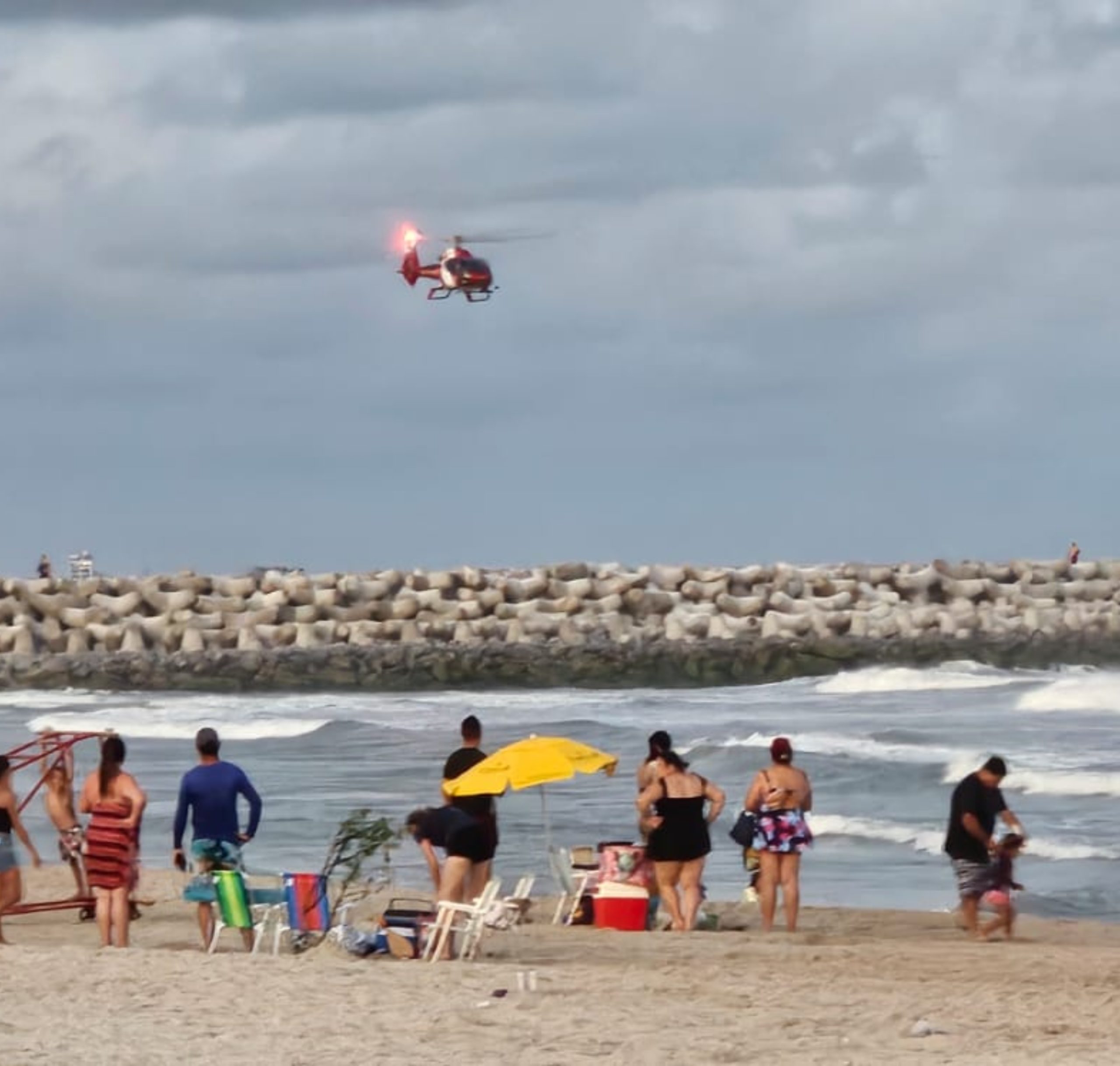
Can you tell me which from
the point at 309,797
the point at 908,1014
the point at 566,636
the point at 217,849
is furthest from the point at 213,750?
the point at 566,636

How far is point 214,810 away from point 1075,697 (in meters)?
24.7

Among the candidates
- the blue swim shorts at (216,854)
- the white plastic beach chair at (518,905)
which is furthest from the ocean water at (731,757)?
the blue swim shorts at (216,854)

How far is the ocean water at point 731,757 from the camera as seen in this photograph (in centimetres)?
1980

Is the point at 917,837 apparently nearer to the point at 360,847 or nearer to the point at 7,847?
the point at 360,847

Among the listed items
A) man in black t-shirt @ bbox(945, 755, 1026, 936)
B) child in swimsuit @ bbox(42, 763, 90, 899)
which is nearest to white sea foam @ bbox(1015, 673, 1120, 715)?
man in black t-shirt @ bbox(945, 755, 1026, 936)

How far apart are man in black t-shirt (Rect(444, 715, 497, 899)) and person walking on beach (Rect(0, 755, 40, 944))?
2234 millimetres

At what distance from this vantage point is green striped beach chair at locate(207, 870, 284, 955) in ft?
43.5

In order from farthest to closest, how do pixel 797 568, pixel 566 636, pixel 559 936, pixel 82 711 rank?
pixel 797 568
pixel 566 636
pixel 82 711
pixel 559 936

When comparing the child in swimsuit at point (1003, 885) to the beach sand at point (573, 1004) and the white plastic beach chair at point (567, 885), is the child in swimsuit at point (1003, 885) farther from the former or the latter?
the white plastic beach chair at point (567, 885)

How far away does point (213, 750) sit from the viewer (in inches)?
525

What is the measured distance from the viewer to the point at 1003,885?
15188 millimetres

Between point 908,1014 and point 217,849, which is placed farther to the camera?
point 217,849

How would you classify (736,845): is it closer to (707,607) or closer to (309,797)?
(309,797)

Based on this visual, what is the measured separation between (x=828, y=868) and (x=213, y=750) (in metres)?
7.53
